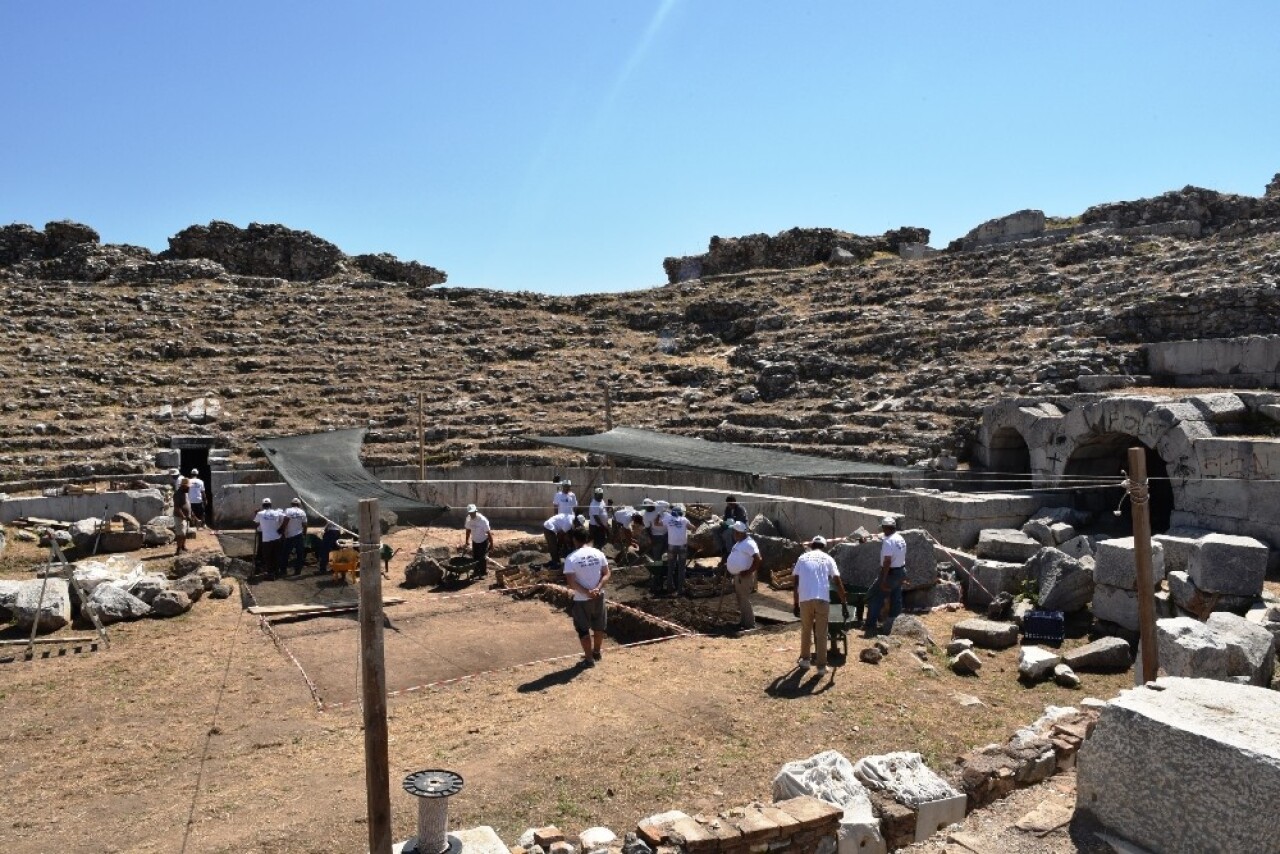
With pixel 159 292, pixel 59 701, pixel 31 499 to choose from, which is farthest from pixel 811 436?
pixel 159 292

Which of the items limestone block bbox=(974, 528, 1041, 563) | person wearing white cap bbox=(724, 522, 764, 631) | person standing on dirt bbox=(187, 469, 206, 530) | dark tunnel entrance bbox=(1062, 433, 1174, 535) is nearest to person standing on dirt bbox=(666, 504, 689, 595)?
person wearing white cap bbox=(724, 522, 764, 631)

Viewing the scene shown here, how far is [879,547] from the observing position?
1105cm

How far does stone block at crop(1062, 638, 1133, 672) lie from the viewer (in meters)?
8.27

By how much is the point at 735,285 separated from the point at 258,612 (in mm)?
24722

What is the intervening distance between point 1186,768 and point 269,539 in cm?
1213

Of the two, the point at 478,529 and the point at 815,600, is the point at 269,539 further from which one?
the point at 815,600

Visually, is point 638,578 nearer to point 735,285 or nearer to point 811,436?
point 811,436

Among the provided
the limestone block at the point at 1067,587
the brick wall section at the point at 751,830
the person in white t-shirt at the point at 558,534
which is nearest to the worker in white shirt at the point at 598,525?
the person in white t-shirt at the point at 558,534

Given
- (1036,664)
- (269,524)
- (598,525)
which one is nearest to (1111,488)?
(1036,664)

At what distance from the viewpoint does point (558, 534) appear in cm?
1359

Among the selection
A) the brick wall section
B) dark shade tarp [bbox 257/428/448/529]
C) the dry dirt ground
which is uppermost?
dark shade tarp [bbox 257/428/448/529]

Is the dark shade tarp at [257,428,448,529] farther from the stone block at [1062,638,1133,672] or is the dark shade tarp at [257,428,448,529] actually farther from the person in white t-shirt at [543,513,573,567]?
the stone block at [1062,638,1133,672]

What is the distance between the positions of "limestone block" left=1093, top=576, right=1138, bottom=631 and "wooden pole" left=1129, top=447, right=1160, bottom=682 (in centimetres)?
201

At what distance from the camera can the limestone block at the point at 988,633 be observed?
9.03 m
